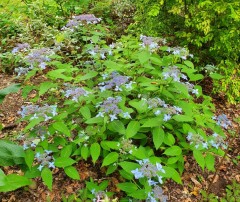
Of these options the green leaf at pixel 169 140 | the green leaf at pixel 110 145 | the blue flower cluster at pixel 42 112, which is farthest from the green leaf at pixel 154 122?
the blue flower cluster at pixel 42 112

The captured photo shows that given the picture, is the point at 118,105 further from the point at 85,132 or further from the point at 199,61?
the point at 199,61

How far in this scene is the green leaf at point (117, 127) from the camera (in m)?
2.34

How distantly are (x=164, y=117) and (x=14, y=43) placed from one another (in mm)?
3464

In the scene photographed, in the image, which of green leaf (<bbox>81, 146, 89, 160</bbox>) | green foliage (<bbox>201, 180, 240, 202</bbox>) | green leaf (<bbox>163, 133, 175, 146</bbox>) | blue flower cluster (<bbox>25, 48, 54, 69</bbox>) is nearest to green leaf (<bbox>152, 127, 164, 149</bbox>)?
green leaf (<bbox>163, 133, 175, 146</bbox>)

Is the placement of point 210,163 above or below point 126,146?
below

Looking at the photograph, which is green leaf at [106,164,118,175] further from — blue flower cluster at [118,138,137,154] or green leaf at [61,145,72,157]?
green leaf at [61,145,72,157]

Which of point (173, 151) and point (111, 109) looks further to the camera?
point (173, 151)

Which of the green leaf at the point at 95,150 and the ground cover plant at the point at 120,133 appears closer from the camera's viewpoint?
the ground cover plant at the point at 120,133

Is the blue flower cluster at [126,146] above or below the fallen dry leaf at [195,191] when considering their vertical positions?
above

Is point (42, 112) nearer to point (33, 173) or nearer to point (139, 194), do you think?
point (33, 173)

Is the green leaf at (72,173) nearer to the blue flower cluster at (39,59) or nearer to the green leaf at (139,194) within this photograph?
the green leaf at (139,194)

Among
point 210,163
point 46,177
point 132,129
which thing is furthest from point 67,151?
point 210,163

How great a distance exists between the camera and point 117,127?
237 centimetres

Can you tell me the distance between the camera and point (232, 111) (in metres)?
4.01
